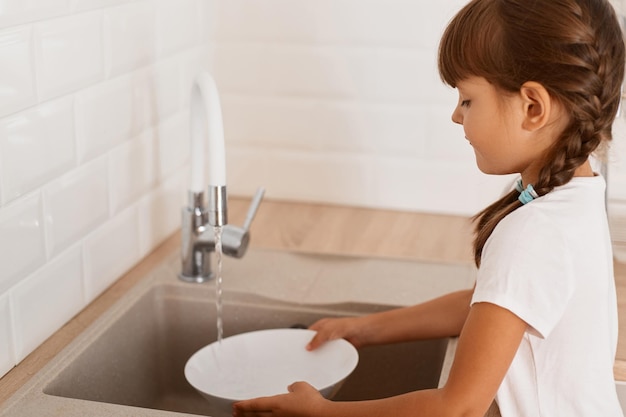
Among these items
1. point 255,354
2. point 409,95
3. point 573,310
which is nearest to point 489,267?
point 573,310

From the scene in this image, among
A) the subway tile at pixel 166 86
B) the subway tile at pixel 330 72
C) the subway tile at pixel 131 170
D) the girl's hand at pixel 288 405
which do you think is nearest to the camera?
the girl's hand at pixel 288 405

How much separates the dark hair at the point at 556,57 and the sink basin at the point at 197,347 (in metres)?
0.46

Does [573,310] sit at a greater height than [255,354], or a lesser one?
greater

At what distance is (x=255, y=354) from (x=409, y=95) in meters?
0.68

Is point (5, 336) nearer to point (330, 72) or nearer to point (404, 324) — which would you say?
point (404, 324)

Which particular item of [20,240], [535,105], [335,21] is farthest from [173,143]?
[535,105]

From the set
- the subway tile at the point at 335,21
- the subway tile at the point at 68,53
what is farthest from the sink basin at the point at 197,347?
the subway tile at the point at 335,21

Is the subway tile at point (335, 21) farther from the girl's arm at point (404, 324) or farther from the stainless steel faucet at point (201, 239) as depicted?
the girl's arm at point (404, 324)

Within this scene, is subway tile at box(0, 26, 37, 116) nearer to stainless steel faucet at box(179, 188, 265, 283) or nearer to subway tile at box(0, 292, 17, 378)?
subway tile at box(0, 292, 17, 378)

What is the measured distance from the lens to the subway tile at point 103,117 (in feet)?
4.12

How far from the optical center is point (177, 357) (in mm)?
1426

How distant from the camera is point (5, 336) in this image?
3.59 ft

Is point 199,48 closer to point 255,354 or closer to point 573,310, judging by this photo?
point 255,354

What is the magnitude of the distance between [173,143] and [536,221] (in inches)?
32.4
